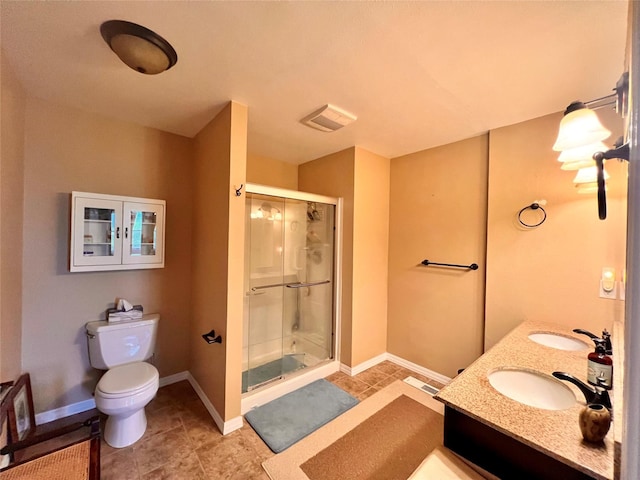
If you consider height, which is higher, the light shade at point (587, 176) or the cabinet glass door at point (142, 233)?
the light shade at point (587, 176)

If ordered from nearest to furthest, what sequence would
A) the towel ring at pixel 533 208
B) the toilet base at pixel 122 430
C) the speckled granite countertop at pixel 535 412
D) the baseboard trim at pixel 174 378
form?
the speckled granite countertop at pixel 535 412 < the toilet base at pixel 122 430 < the towel ring at pixel 533 208 < the baseboard trim at pixel 174 378

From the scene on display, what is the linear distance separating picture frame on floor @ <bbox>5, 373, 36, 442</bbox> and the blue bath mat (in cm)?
135

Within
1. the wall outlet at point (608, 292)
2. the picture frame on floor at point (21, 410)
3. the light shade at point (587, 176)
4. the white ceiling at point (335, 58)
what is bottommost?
the picture frame on floor at point (21, 410)

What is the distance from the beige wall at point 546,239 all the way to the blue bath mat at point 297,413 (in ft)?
4.82

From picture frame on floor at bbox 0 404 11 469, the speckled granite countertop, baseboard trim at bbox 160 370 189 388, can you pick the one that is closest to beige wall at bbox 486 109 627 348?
the speckled granite countertop

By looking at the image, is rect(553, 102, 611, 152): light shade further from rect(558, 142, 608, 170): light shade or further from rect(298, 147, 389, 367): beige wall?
rect(298, 147, 389, 367): beige wall

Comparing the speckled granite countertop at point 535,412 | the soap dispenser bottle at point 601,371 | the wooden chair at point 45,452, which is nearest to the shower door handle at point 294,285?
the wooden chair at point 45,452

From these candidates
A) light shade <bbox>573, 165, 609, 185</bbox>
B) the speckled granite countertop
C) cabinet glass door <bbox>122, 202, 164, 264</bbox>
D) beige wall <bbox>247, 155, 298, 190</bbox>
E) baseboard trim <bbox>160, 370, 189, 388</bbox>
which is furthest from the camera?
beige wall <bbox>247, 155, 298, 190</bbox>

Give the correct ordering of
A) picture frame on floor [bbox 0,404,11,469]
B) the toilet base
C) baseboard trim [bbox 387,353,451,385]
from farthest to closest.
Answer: baseboard trim [bbox 387,353,451,385], the toilet base, picture frame on floor [bbox 0,404,11,469]

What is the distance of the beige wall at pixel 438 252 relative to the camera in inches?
92.7

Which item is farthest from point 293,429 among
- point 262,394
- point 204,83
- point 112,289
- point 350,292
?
point 204,83

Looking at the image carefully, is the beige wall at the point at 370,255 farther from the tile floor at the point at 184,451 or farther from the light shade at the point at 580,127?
the light shade at the point at 580,127

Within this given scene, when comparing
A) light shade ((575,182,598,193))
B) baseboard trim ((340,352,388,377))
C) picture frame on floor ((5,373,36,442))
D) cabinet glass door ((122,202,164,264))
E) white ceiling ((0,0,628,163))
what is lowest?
baseboard trim ((340,352,388,377))

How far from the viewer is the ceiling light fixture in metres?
1.18
